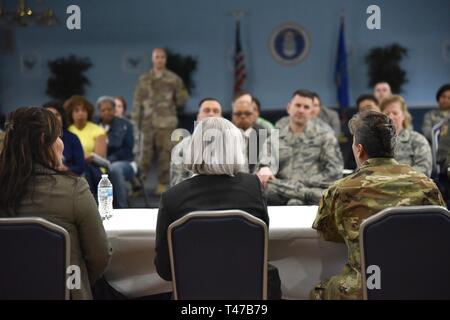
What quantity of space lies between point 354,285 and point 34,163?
1392 mm

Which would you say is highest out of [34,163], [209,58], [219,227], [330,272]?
[209,58]

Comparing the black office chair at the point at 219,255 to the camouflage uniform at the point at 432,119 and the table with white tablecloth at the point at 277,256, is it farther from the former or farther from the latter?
the camouflage uniform at the point at 432,119

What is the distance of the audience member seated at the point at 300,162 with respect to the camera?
14.2ft

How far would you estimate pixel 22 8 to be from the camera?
4.62 meters

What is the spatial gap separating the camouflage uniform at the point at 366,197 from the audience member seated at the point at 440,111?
419 cm

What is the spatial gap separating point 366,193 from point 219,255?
65 cm

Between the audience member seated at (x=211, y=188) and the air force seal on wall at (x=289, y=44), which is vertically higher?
the air force seal on wall at (x=289, y=44)

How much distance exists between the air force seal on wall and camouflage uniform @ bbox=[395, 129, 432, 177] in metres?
5.77

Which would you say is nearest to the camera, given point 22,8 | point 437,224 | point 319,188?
point 437,224

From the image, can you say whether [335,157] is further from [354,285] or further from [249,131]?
[354,285]

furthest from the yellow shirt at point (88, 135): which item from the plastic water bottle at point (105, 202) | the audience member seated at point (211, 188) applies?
the audience member seated at point (211, 188)

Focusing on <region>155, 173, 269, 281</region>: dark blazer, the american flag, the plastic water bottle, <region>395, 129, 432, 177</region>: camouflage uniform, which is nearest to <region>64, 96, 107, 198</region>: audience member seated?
the plastic water bottle

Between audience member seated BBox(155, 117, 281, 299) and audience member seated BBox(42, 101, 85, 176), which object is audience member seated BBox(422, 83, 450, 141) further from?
audience member seated BBox(155, 117, 281, 299)

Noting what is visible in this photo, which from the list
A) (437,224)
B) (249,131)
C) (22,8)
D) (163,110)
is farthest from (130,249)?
(163,110)
